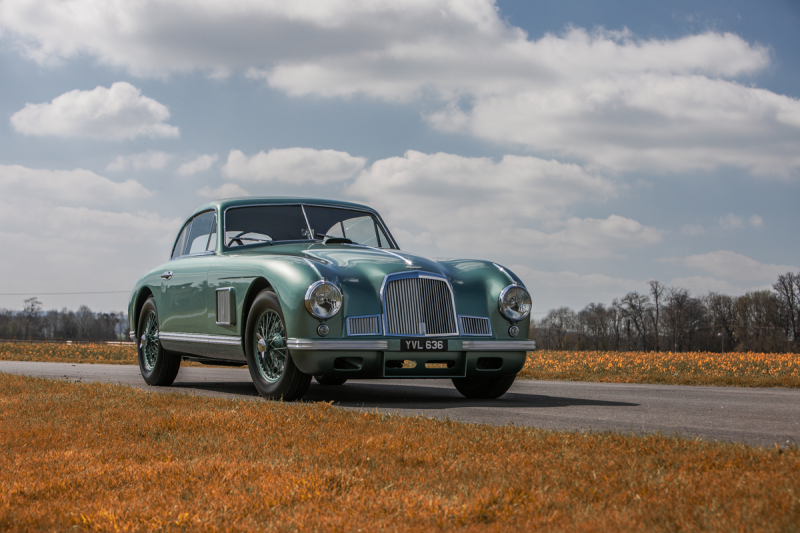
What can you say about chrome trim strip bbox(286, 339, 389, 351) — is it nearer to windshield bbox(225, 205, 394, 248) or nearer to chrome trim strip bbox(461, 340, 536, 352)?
chrome trim strip bbox(461, 340, 536, 352)

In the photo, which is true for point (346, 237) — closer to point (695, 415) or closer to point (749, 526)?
point (695, 415)

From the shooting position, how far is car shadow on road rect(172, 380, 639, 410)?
273 inches

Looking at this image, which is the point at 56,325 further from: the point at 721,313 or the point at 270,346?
the point at 270,346

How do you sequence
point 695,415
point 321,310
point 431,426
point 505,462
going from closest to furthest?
1. point 505,462
2. point 431,426
3. point 695,415
4. point 321,310

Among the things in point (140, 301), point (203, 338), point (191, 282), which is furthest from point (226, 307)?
point (140, 301)

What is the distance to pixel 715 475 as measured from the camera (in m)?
3.20

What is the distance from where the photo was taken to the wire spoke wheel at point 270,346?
711cm

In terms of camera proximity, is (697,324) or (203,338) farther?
(697,324)

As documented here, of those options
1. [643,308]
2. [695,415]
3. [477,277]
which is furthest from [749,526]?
[643,308]

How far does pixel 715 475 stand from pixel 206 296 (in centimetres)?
632

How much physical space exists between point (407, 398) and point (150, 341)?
13.7 ft

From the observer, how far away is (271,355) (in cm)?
730

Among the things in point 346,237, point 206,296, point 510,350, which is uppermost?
point 346,237

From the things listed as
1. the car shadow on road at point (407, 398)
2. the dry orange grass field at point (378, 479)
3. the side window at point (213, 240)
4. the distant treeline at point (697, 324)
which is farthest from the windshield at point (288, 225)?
the distant treeline at point (697, 324)
